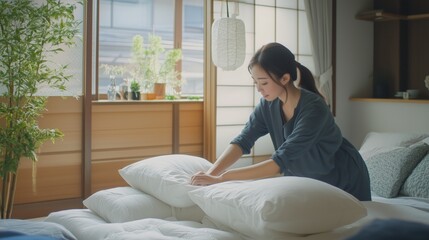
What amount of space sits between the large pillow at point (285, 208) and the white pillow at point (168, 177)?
0.96 ft

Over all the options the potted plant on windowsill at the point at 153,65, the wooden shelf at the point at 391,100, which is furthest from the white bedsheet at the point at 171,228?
the wooden shelf at the point at 391,100

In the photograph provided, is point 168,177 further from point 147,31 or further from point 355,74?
point 355,74

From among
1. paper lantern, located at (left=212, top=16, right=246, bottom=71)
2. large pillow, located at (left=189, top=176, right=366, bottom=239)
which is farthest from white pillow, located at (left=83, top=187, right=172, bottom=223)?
paper lantern, located at (left=212, top=16, right=246, bottom=71)

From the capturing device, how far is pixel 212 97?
Result: 4578 mm

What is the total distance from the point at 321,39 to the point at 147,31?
5.58 ft

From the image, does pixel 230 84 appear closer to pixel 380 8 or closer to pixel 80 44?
pixel 80 44

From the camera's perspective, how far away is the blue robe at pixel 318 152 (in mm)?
1978

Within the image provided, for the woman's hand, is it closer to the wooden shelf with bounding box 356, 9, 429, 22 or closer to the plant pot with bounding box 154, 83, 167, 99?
the plant pot with bounding box 154, 83, 167, 99

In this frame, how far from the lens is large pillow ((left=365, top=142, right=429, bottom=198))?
2.80m

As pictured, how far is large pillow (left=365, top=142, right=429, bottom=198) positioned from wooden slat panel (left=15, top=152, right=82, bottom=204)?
222 centimetres

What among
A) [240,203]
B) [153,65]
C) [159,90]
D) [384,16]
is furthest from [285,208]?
[384,16]

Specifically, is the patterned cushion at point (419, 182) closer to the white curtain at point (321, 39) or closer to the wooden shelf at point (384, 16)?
the white curtain at point (321, 39)

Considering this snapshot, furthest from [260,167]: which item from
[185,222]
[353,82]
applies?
[353,82]

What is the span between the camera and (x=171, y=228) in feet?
5.44
